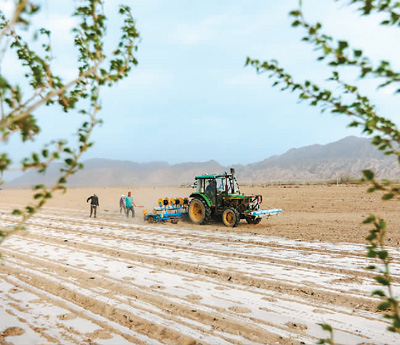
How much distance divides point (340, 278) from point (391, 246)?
372 cm

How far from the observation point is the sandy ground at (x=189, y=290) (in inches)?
162

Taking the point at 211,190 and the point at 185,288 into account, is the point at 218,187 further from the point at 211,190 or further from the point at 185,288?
the point at 185,288

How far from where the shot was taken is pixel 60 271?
6871 mm

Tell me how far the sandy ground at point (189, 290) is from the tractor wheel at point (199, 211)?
8.36 ft

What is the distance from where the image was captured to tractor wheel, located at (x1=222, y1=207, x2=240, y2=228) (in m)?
12.7

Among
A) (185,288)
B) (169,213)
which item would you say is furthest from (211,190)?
(185,288)

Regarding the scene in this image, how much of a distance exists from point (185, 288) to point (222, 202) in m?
7.89

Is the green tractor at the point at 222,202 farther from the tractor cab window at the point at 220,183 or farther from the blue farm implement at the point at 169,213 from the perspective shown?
the blue farm implement at the point at 169,213

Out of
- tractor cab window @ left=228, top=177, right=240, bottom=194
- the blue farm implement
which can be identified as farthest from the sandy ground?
the blue farm implement

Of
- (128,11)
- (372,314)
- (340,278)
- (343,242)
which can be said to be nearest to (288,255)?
(340,278)

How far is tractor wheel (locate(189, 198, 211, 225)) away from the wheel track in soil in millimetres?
3467

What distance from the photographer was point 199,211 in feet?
46.1

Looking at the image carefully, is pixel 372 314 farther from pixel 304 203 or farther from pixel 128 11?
pixel 304 203

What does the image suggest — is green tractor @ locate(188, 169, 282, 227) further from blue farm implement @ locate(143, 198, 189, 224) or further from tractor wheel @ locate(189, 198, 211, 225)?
blue farm implement @ locate(143, 198, 189, 224)
